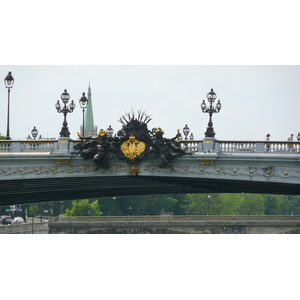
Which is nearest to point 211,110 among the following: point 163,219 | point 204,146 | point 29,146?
point 204,146

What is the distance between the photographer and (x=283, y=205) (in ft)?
420

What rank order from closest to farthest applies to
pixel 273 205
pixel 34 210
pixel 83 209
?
pixel 83 209 → pixel 34 210 → pixel 273 205

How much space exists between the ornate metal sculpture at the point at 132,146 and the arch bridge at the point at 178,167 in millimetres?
522

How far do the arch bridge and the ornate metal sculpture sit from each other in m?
0.52

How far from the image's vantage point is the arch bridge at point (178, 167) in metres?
52.9

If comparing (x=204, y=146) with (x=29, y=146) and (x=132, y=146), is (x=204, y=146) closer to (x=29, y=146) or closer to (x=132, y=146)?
(x=132, y=146)

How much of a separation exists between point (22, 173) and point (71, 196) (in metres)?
14.2

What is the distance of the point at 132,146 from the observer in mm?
54281

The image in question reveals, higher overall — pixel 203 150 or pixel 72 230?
pixel 203 150

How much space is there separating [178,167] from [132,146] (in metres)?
3.37

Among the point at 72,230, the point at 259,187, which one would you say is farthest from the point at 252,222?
the point at 259,187

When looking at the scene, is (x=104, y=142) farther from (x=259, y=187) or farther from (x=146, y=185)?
(x=259, y=187)

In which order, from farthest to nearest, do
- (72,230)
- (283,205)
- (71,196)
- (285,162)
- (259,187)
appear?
(283,205) < (72,230) < (71,196) < (259,187) < (285,162)

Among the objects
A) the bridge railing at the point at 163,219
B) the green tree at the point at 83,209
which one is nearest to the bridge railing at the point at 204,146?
the bridge railing at the point at 163,219
